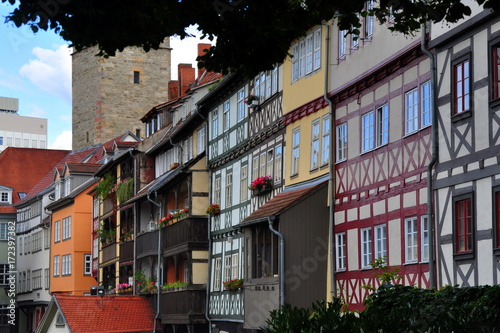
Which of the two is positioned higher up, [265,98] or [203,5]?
[265,98]

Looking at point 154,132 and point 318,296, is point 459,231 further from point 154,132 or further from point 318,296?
point 154,132

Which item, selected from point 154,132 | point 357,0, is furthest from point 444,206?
point 154,132

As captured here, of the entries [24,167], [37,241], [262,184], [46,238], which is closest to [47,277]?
[46,238]

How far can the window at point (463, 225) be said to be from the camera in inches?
765

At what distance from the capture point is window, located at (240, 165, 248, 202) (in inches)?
1341

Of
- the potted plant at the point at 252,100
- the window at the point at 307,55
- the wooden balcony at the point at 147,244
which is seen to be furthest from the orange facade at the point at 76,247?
the window at the point at 307,55

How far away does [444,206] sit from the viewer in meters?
20.3

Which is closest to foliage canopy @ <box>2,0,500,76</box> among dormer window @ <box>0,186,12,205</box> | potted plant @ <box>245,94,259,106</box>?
potted plant @ <box>245,94,259,106</box>

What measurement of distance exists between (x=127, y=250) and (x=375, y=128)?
25793 millimetres

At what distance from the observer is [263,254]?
29641mm

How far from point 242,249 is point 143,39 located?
79.1 feet

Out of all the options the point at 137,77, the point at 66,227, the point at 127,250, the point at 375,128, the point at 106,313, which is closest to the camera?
the point at 375,128

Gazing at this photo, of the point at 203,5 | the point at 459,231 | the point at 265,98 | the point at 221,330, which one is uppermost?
the point at 265,98

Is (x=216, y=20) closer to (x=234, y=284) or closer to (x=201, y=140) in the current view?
(x=234, y=284)
